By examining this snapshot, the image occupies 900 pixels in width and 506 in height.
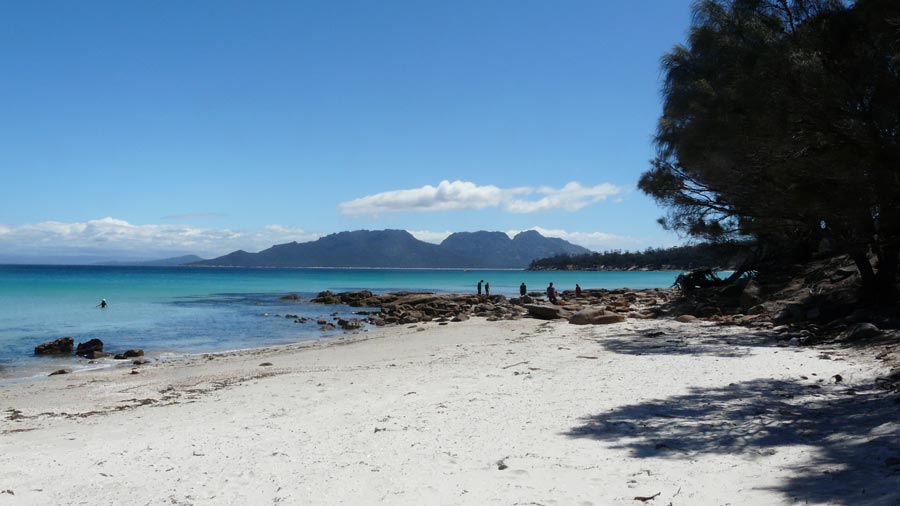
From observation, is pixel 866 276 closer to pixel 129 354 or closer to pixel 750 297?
pixel 750 297

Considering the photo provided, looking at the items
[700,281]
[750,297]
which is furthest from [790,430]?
[700,281]

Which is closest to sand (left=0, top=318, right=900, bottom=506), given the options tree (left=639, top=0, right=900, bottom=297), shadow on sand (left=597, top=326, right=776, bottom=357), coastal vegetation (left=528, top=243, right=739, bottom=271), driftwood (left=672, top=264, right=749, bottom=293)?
shadow on sand (left=597, top=326, right=776, bottom=357)

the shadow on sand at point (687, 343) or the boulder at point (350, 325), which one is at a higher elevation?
the shadow on sand at point (687, 343)

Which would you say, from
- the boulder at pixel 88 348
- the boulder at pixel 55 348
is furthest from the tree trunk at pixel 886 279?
the boulder at pixel 55 348

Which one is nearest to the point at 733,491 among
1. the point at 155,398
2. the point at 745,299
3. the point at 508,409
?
the point at 508,409

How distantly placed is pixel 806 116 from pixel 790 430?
163 inches

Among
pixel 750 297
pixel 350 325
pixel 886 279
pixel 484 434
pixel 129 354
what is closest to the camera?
pixel 484 434

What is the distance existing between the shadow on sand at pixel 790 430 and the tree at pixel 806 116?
2568mm

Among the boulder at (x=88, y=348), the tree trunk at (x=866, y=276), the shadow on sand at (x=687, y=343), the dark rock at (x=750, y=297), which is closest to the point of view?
the shadow on sand at (x=687, y=343)

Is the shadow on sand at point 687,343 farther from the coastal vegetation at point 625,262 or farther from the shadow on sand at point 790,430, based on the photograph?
the coastal vegetation at point 625,262

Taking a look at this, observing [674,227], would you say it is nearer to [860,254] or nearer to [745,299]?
[745,299]

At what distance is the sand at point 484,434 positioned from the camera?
5.36m

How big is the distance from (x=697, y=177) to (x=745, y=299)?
19.6 feet

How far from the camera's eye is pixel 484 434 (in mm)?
7074
